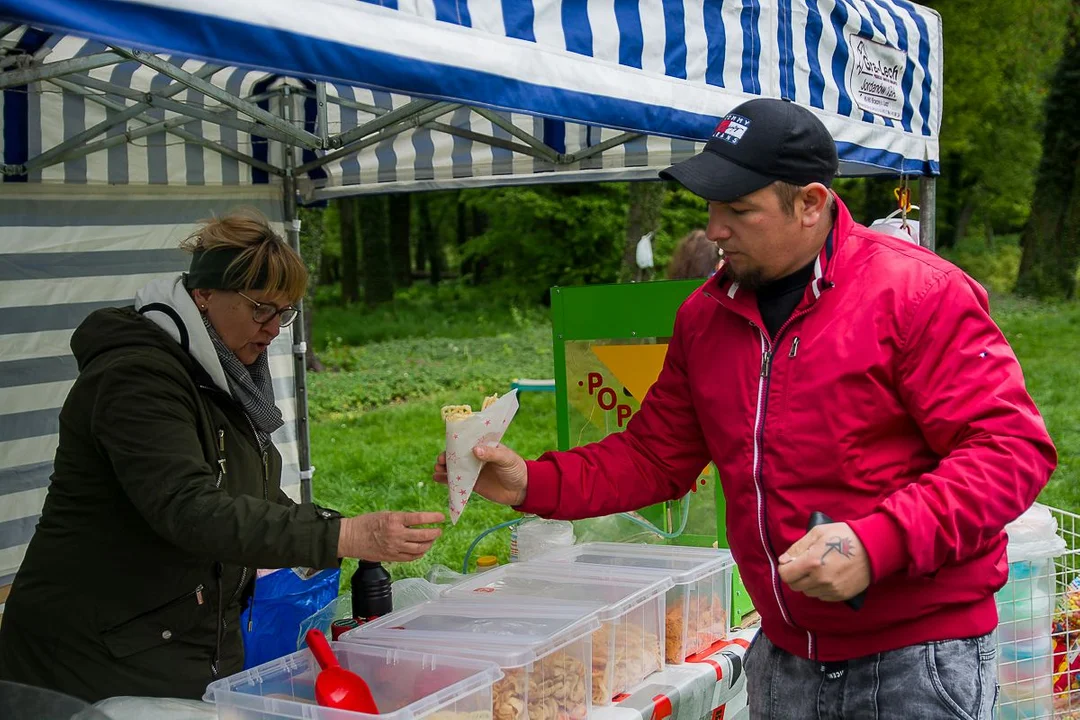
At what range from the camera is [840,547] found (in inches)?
64.9

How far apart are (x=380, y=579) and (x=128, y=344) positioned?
0.83 meters

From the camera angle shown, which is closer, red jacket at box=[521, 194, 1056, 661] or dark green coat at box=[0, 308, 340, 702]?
red jacket at box=[521, 194, 1056, 661]

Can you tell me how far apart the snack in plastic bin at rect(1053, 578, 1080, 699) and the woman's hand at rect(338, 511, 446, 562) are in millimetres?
2389

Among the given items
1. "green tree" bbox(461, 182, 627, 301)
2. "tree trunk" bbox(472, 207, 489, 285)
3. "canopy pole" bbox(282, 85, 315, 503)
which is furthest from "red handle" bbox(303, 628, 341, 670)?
"tree trunk" bbox(472, 207, 489, 285)

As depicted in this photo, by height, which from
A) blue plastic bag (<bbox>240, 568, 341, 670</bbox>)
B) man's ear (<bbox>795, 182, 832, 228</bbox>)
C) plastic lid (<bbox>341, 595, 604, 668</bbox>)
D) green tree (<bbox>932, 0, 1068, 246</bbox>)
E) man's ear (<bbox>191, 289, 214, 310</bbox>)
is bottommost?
blue plastic bag (<bbox>240, 568, 341, 670</bbox>)

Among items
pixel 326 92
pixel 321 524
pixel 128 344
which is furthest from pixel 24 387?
pixel 321 524

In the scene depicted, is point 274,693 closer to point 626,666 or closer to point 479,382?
point 626,666

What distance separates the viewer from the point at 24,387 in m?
4.14

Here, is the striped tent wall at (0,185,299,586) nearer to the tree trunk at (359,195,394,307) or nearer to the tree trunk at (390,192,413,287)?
the tree trunk at (359,195,394,307)

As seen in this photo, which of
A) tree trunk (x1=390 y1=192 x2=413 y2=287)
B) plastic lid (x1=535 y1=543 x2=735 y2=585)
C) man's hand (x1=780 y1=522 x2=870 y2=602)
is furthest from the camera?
tree trunk (x1=390 y1=192 x2=413 y2=287)

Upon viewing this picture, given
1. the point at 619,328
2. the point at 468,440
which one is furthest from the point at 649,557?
the point at 468,440

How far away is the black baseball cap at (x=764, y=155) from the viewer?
1904 millimetres

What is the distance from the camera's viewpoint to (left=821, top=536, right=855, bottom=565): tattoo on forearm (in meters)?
1.65

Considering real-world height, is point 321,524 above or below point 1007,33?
below
